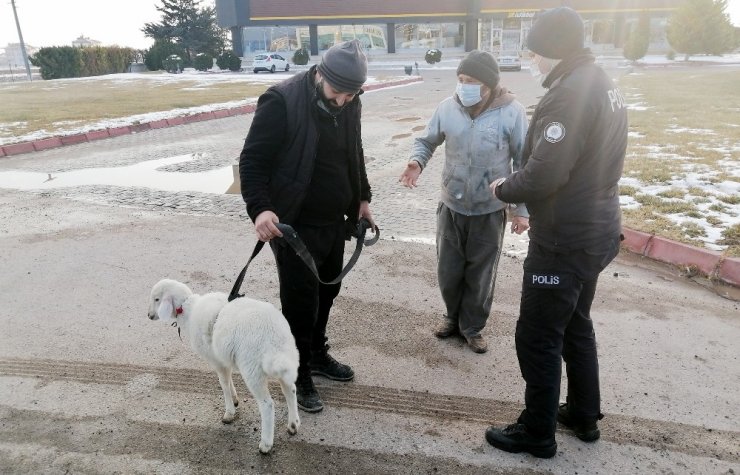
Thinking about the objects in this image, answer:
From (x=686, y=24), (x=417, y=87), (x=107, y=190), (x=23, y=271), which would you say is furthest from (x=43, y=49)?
(x=686, y=24)

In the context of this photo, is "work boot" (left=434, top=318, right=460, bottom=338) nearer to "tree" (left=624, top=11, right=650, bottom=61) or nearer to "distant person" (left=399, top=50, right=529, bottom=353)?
"distant person" (left=399, top=50, right=529, bottom=353)

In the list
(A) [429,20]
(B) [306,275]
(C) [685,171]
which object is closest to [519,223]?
(B) [306,275]

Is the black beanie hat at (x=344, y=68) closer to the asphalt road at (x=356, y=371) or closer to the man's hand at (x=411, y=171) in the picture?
the man's hand at (x=411, y=171)

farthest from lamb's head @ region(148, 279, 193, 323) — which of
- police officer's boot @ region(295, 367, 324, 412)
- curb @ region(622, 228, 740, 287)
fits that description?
curb @ region(622, 228, 740, 287)

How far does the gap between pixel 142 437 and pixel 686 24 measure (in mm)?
47612

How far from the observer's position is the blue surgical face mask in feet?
12.5

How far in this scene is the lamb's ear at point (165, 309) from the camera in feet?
10.7

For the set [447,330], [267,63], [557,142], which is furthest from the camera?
[267,63]

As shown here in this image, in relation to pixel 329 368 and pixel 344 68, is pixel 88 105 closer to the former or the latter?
pixel 329 368

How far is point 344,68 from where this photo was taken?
3.02m

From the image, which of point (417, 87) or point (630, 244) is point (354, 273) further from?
point (417, 87)

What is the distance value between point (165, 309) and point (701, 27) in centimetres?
4713

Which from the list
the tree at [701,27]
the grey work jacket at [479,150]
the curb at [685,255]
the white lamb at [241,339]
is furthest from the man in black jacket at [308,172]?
the tree at [701,27]

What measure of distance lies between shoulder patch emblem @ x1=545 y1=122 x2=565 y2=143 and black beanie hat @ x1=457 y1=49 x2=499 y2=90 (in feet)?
4.08
